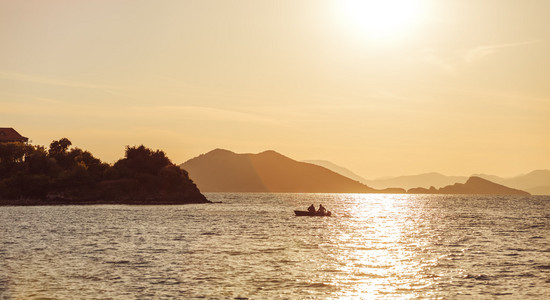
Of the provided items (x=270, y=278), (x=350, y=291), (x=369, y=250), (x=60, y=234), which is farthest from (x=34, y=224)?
(x=350, y=291)

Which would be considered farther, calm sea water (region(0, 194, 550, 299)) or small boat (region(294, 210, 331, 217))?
small boat (region(294, 210, 331, 217))

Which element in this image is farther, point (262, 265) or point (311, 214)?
point (311, 214)

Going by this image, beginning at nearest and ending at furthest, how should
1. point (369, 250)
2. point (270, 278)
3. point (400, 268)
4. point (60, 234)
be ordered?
1. point (270, 278)
2. point (400, 268)
3. point (369, 250)
4. point (60, 234)

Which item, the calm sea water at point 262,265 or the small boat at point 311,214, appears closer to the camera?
the calm sea water at point 262,265

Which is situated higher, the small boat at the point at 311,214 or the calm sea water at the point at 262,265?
the small boat at the point at 311,214

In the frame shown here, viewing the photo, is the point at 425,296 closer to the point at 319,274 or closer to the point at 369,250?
the point at 319,274

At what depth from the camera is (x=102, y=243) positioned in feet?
242

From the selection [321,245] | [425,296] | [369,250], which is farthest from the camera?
[321,245]

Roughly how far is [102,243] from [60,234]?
15.0 metres

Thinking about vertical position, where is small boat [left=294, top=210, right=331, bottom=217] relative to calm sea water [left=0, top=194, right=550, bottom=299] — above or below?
above

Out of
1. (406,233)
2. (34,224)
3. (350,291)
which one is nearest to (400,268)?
(350,291)

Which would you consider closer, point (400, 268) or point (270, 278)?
point (270, 278)

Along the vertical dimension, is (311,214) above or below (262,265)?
above

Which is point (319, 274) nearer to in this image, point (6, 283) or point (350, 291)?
point (350, 291)
